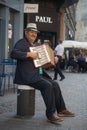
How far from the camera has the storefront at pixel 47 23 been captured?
35.1m

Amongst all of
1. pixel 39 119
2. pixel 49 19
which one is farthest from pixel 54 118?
pixel 49 19

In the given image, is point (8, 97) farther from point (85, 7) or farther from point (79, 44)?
point (85, 7)

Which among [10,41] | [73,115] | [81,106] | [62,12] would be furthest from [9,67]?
[62,12]

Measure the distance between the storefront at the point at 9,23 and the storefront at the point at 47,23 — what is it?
38.4 feet

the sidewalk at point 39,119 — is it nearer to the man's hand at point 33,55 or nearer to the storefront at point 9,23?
the man's hand at point 33,55

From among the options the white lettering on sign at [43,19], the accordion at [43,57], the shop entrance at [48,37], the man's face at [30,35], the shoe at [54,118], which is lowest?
the shop entrance at [48,37]

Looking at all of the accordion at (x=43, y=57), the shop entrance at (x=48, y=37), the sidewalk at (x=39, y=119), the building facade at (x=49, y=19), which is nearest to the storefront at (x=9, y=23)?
the sidewalk at (x=39, y=119)

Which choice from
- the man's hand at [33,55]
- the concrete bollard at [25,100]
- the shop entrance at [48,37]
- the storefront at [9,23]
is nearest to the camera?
the man's hand at [33,55]

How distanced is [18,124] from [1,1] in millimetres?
10618

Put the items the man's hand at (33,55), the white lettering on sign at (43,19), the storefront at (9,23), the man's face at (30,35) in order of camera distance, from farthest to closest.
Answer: the white lettering on sign at (43,19)
the storefront at (9,23)
the man's face at (30,35)
the man's hand at (33,55)

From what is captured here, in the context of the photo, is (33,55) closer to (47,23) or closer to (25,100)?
(25,100)

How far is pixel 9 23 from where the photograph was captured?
21531 millimetres

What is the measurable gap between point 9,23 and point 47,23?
47.9ft

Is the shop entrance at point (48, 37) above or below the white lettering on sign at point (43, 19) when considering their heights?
below
